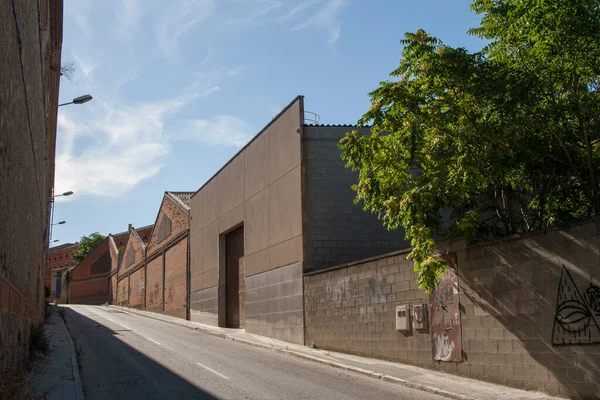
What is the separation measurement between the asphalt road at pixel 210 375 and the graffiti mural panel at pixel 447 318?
1.73 meters

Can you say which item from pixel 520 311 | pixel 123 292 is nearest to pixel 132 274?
pixel 123 292

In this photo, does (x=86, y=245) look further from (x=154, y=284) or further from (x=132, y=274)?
(x=154, y=284)

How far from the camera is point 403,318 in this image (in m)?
16.0

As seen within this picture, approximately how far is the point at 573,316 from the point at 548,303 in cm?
68

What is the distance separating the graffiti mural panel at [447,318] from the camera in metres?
14.1

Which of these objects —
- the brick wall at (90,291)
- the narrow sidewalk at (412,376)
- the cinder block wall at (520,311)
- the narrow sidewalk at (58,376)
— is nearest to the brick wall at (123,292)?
the brick wall at (90,291)

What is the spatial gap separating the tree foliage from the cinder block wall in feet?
3.55

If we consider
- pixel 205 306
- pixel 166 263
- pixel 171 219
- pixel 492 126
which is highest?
pixel 171 219

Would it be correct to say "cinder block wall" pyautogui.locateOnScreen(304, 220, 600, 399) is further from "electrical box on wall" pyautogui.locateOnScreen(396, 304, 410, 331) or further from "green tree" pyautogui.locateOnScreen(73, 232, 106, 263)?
"green tree" pyautogui.locateOnScreen(73, 232, 106, 263)

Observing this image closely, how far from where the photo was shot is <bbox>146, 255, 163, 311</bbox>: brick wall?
44469 millimetres

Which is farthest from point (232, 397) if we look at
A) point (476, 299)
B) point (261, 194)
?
point (261, 194)

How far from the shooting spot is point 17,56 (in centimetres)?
934

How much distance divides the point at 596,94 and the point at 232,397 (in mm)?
9005

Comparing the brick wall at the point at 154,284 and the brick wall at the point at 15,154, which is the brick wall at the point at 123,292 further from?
the brick wall at the point at 15,154
